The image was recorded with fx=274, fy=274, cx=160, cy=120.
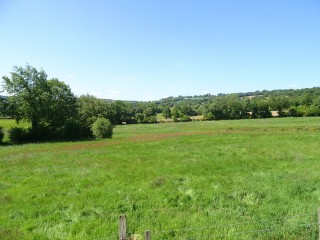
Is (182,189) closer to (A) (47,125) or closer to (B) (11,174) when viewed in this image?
(B) (11,174)

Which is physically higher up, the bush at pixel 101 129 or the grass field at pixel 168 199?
the bush at pixel 101 129

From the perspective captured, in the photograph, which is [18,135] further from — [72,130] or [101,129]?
[101,129]

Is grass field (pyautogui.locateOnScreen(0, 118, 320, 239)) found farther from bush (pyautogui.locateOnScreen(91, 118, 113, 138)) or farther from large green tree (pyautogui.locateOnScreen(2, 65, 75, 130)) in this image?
large green tree (pyautogui.locateOnScreen(2, 65, 75, 130))

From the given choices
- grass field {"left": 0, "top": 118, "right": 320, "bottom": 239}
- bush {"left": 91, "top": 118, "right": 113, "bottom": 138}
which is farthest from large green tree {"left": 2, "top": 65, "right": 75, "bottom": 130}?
grass field {"left": 0, "top": 118, "right": 320, "bottom": 239}

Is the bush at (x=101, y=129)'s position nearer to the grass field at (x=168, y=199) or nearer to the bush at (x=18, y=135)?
the bush at (x=18, y=135)

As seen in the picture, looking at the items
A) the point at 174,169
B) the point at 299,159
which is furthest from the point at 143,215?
the point at 299,159

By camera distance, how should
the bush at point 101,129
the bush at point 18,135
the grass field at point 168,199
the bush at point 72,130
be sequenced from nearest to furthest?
the grass field at point 168,199
the bush at point 101,129
the bush at point 18,135
the bush at point 72,130

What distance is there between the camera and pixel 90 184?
51.9ft

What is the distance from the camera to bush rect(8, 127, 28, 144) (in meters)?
52.3

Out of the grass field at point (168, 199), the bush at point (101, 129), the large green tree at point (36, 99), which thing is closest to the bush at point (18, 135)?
the large green tree at point (36, 99)

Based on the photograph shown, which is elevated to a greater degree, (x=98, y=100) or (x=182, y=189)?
(x=98, y=100)

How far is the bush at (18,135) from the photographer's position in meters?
52.3

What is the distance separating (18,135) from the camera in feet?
172

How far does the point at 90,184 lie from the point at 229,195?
7823 mm
